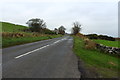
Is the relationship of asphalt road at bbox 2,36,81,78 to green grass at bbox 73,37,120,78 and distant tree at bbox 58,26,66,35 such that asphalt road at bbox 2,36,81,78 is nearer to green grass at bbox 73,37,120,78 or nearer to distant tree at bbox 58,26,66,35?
green grass at bbox 73,37,120,78

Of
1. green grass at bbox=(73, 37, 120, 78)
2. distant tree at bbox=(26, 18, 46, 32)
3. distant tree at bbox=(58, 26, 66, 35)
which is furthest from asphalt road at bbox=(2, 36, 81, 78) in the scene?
distant tree at bbox=(58, 26, 66, 35)

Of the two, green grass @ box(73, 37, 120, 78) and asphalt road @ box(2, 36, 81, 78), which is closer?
asphalt road @ box(2, 36, 81, 78)

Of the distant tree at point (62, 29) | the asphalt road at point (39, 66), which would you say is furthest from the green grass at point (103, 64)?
the distant tree at point (62, 29)

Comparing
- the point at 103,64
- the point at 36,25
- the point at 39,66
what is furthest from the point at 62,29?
the point at 39,66

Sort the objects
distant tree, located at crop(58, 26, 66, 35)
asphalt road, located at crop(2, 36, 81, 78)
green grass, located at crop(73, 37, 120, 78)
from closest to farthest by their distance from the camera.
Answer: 1. asphalt road, located at crop(2, 36, 81, 78)
2. green grass, located at crop(73, 37, 120, 78)
3. distant tree, located at crop(58, 26, 66, 35)

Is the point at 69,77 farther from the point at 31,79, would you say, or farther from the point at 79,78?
the point at 31,79

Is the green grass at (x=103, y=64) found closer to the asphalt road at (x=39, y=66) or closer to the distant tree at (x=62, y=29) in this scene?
the asphalt road at (x=39, y=66)

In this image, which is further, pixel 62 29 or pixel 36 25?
pixel 62 29

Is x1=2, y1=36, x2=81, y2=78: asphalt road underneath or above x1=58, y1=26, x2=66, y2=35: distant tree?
underneath

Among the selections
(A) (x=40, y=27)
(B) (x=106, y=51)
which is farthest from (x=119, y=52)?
(A) (x=40, y=27)

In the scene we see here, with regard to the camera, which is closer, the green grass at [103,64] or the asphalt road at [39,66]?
the asphalt road at [39,66]

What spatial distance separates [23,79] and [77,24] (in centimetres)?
9104

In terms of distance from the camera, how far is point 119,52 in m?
10.4

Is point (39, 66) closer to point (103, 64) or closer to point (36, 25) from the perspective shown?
point (103, 64)
